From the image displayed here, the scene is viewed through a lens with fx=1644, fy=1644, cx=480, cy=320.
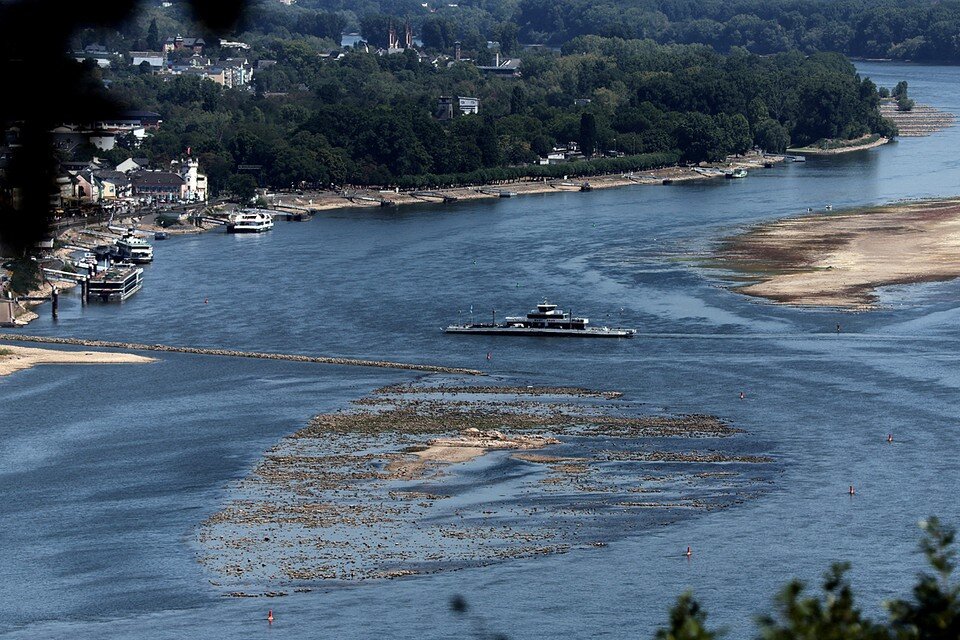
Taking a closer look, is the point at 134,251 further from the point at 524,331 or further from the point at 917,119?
the point at 917,119

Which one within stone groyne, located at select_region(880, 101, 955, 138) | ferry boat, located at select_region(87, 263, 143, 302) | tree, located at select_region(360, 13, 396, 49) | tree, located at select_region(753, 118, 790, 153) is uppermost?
tree, located at select_region(360, 13, 396, 49)

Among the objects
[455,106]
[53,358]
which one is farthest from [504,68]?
[53,358]

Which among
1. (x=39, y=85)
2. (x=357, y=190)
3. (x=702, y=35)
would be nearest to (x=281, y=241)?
(x=357, y=190)

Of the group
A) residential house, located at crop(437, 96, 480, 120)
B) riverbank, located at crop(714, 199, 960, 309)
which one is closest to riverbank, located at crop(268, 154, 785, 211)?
residential house, located at crop(437, 96, 480, 120)

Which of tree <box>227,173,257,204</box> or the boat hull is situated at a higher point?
tree <box>227,173,257,204</box>

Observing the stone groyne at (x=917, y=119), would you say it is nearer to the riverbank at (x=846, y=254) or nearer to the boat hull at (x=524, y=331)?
the riverbank at (x=846, y=254)

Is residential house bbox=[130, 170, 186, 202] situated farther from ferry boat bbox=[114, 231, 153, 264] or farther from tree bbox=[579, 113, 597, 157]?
tree bbox=[579, 113, 597, 157]
